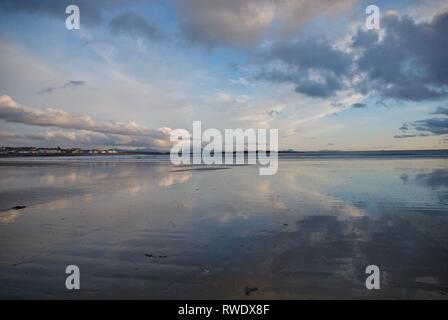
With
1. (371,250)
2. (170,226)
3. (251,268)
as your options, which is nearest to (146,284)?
(251,268)

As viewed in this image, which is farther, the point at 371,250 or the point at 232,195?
the point at 232,195

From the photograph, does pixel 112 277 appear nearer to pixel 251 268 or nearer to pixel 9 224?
pixel 251 268

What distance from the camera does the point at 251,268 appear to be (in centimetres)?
574

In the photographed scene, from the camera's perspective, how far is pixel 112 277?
5438 mm

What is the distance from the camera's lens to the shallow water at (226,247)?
502 cm

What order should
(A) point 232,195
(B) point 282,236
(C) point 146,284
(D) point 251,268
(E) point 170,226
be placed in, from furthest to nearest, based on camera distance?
(A) point 232,195 → (E) point 170,226 → (B) point 282,236 → (D) point 251,268 → (C) point 146,284

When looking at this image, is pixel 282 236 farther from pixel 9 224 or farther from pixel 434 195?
pixel 434 195

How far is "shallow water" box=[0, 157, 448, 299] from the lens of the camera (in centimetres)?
502

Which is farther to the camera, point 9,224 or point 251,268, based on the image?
point 9,224

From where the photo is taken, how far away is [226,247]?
23.1ft

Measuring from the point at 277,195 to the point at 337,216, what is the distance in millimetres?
4613
